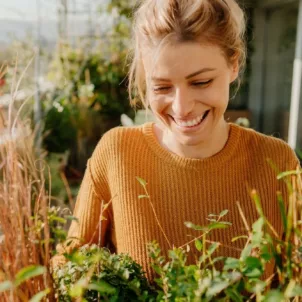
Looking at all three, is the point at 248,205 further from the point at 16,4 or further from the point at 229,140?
the point at 16,4

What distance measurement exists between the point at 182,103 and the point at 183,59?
11 cm

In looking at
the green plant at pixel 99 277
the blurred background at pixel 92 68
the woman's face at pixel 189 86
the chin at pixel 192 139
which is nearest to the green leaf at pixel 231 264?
the green plant at pixel 99 277

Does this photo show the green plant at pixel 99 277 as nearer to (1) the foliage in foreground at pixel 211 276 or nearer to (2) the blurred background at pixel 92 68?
(1) the foliage in foreground at pixel 211 276

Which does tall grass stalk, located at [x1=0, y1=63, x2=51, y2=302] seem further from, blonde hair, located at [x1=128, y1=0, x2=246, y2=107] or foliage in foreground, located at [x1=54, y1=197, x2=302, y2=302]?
blonde hair, located at [x1=128, y1=0, x2=246, y2=107]

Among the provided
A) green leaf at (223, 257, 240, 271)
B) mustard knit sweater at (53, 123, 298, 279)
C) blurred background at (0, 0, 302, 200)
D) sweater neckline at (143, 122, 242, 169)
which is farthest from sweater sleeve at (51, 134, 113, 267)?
blurred background at (0, 0, 302, 200)

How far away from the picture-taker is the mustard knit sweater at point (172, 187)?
153 centimetres

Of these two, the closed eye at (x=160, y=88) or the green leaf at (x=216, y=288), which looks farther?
the closed eye at (x=160, y=88)

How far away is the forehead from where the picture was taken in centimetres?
129

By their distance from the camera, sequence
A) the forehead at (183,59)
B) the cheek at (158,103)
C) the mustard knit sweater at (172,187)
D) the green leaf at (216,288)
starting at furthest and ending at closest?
the mustard knit sweater at (172,187)
the cheek at (158,103)
the forehead at (183,59)
the green leaf at (216,288)

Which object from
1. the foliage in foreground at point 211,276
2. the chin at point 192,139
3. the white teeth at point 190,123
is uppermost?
the white teeth at point 190,123

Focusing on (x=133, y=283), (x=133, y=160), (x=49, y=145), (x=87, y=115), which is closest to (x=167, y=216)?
(x=133, y=160)

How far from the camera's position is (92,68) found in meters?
6.95

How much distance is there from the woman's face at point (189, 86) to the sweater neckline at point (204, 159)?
0.15m

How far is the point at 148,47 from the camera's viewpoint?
1.45 meters
